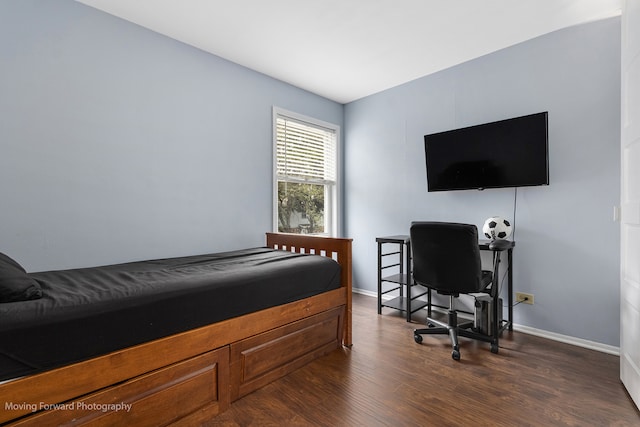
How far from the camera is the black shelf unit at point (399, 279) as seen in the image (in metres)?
2.94

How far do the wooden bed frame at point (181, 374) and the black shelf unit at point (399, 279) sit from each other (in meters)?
0.97

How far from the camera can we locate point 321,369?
2.01 meters

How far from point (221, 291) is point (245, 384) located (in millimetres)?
544

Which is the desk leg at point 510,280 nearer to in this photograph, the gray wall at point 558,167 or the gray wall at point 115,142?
the gray wall at point 558,167

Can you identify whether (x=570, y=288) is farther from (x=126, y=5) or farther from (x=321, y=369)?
(x=126, y=5)

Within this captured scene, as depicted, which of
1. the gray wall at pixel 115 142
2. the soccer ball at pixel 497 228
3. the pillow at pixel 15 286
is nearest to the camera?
the pillow at pixel 15 286

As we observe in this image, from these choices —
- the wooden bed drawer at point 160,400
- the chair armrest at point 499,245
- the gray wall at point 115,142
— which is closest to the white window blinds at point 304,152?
the gray wall at point 115,142

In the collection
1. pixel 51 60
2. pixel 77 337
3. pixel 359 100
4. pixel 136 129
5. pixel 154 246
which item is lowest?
pixel 77 337

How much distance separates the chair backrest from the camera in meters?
2.16

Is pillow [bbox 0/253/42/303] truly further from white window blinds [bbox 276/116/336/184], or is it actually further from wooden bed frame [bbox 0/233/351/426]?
white window blinds [bbox 276/116/336/184]

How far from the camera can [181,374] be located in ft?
4.75

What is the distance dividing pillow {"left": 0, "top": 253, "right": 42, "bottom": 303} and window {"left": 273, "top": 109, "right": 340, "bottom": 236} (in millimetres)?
2115

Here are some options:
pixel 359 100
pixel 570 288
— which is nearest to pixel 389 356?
pixel 570 288

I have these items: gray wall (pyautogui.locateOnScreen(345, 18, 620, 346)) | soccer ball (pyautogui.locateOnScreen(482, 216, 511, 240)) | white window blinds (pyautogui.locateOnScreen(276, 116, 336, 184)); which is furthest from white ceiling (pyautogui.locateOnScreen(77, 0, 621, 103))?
soccer ball (pyautogui.locateOnScreen(482, 216, 511, 240))
